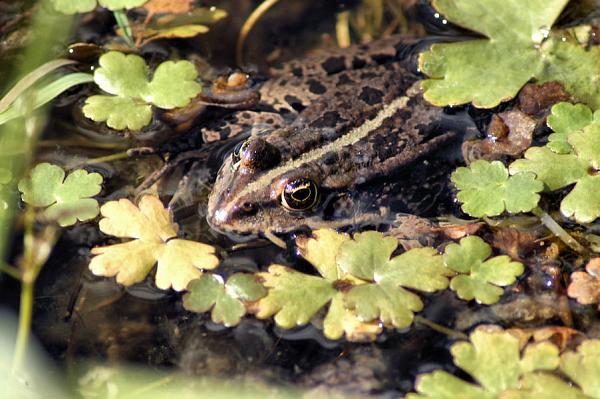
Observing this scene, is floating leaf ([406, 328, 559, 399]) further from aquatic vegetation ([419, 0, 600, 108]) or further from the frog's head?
aquatic vegetation ([419, 0, 600, 108])

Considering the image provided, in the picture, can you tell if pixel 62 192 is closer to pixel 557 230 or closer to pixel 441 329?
pixel 441 329

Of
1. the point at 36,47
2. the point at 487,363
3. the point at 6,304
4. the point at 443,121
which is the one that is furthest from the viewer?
the point at 443,121

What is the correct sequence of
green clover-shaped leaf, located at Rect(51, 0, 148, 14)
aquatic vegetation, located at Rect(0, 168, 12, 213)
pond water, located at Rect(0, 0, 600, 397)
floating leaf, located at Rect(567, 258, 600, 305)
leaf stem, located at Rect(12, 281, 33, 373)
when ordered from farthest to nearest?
green clover-shaped leaf, located at Rect(51, 0, 148, 14)
aquatic vegetation, located at Rect(0, 168, 12, 213)
floating leaf, located at Rect(567, 258, 600, 305)
pond water, located at Rect(0, 0, 600, 397)
leaf stem, located at Rect(12, 281, 33, 373)

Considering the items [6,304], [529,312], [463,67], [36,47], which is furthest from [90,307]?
[463,67]

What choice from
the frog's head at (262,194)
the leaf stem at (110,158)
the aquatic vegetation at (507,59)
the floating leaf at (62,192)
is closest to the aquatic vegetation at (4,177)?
the floating leaf at (62,192)

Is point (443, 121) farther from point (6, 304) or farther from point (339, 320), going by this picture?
point (6, 304)

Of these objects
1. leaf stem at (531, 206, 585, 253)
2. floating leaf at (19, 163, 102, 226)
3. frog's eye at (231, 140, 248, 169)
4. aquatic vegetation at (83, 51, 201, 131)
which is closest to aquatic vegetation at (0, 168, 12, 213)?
floating leaf at (19, 163, 102, 226)

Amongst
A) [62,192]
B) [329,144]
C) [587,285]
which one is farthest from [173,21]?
[587,285]
